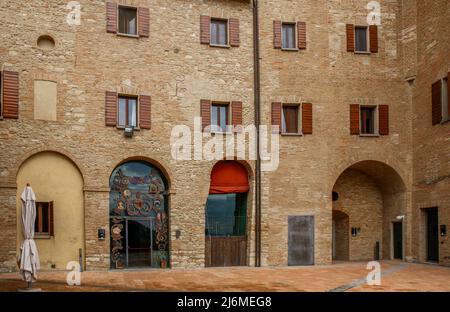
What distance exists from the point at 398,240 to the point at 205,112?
32.8 feet

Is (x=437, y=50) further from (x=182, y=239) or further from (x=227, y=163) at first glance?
(x=182, y=239)

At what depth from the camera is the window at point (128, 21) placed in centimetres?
2238

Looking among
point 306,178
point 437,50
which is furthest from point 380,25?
point 306,178

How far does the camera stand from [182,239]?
22.3 meters

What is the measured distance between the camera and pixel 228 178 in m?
23.4

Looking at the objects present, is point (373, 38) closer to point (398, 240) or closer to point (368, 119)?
point (368, 119)

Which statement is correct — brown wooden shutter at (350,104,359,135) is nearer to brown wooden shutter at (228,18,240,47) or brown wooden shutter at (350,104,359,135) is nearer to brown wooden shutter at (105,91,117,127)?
brown wooden shutter at (228,18,240,47)

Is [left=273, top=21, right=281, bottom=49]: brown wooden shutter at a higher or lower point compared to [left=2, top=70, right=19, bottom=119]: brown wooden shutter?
higher

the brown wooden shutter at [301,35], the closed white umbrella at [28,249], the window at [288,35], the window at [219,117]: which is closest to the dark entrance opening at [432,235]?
the brown wooden shutter at [301,35]

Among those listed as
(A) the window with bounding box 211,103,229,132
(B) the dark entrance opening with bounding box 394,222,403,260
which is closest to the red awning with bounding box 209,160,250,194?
(A) the window with bounding box 211,103,229,132

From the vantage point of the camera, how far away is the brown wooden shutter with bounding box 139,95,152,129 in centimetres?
2208

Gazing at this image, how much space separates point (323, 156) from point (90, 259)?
964cm

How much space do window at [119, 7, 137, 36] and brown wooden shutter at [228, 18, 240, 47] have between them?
3.65 metres

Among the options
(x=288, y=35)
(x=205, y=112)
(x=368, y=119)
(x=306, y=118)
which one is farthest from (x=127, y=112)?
(x=368, y=119)
